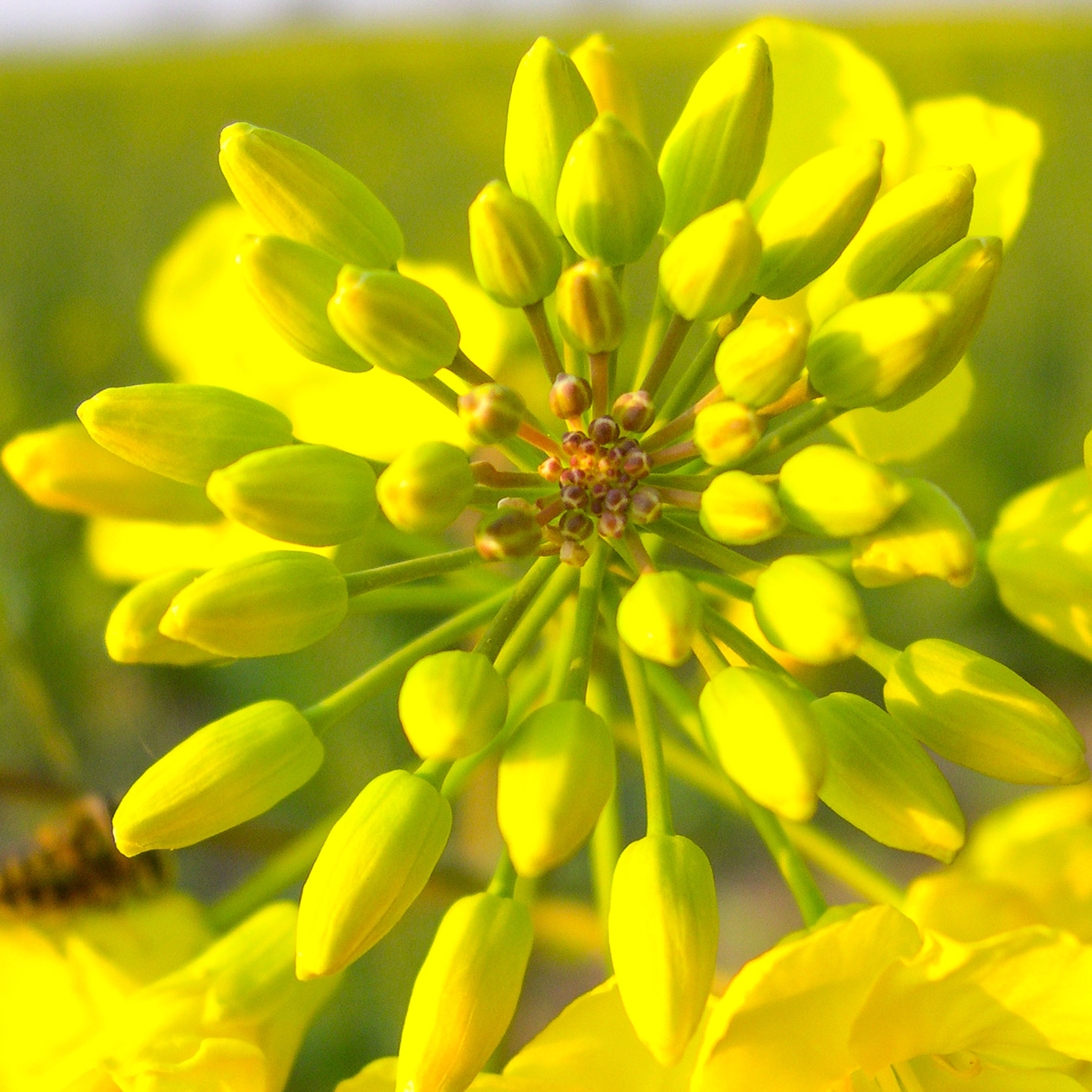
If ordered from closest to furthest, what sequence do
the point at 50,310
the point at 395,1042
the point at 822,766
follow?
the point at 822,766
the point at 395,1042
the point at 50,310

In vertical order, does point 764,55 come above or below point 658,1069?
above

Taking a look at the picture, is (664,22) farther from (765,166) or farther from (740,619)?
(740,619)

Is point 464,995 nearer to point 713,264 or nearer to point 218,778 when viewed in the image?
point 218,778

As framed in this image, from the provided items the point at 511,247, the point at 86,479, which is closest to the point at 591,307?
the point at 511,247

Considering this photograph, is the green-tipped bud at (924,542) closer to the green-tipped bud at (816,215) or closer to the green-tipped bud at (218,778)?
the green-tipped bud at (816,215)

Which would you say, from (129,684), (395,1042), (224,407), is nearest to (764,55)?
(224,407)

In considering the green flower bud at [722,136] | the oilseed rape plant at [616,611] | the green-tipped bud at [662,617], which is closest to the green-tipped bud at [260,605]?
the oilseed rape plant at [616,611]
